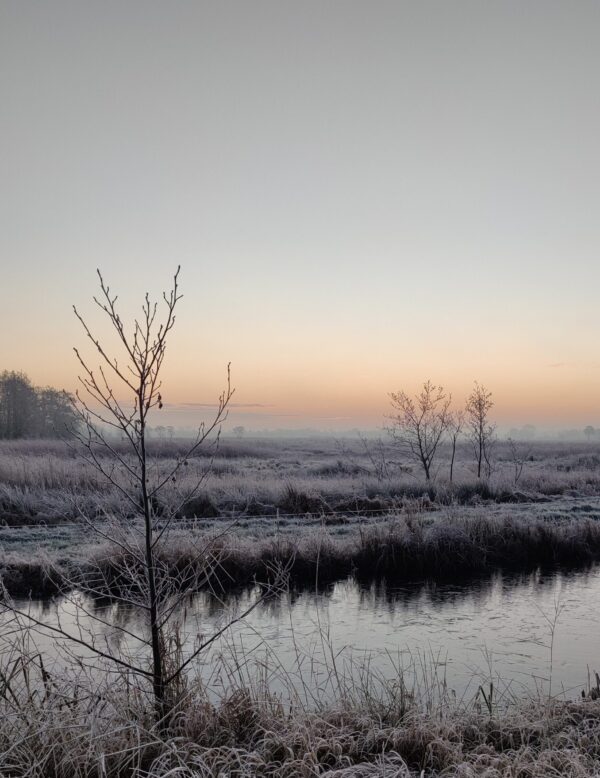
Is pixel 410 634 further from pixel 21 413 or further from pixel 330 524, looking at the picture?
pixel 21 413

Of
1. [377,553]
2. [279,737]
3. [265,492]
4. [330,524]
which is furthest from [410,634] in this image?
[265,492]

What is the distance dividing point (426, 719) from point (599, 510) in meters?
15.9

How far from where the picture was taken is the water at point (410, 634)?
781cm

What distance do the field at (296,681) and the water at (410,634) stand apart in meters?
0.24

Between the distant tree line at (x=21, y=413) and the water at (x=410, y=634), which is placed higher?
the distant tree line at (x=21, y=413)

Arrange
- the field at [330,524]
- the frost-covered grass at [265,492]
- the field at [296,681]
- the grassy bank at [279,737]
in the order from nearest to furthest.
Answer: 1. the grassy bank at [279,737]
2. the field at [296,681]
3. the field at [330,524]
4. the frost-covered grass at [265,492]

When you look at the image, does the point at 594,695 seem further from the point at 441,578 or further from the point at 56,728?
the point at 441,578

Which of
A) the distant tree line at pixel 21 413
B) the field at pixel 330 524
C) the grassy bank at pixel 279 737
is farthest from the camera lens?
the distant tree line at pixel 21 413

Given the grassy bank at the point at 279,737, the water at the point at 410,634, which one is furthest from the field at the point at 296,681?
the water at the point at 410,634

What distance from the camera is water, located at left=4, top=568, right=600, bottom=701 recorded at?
781cm

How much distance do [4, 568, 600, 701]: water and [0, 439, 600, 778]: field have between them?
0.77 feet

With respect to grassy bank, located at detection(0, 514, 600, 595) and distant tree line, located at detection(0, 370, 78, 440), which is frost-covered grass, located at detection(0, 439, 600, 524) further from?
distant tree line, located at detection(0, 370, 78, 440)

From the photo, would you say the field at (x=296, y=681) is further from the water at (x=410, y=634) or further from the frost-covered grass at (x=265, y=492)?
the water at (x=410, y=634)

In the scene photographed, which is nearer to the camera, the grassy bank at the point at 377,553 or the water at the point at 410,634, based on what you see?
the water at the point at 410,634
